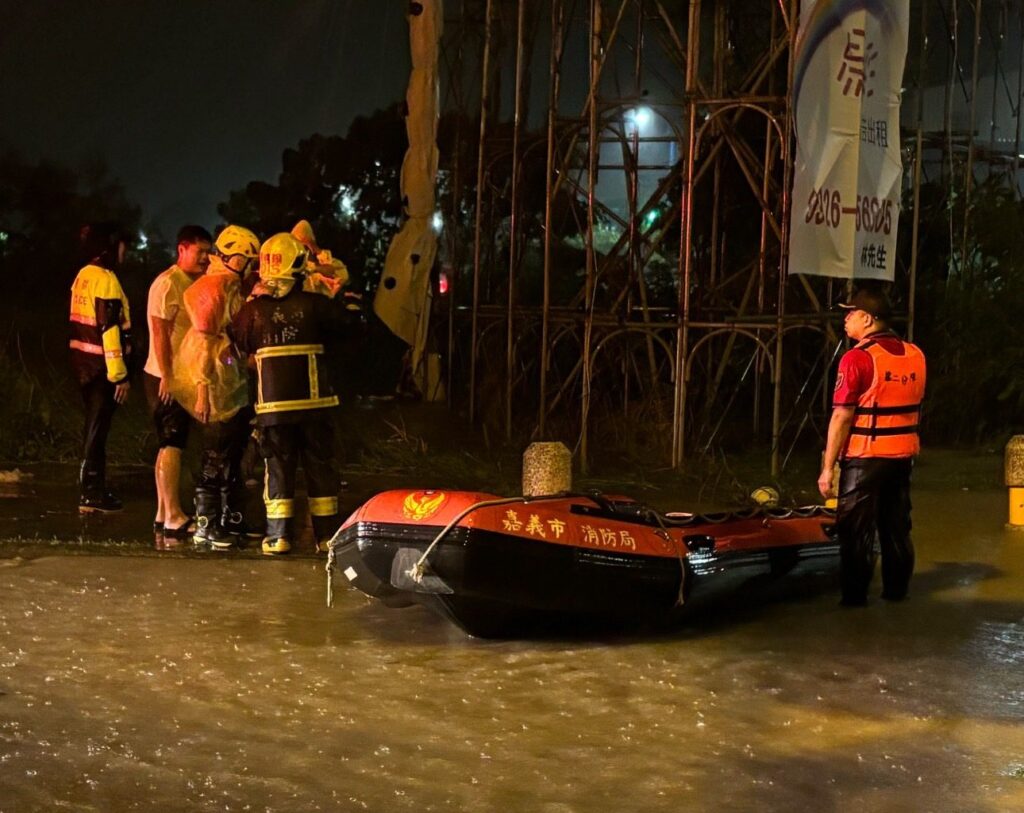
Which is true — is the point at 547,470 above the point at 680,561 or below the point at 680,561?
above

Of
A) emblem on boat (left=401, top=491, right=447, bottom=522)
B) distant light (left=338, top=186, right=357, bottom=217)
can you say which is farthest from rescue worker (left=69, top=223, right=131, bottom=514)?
distant light (left=338, top=186, right=357, bottom=217)

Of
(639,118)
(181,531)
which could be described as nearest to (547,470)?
(181,531)

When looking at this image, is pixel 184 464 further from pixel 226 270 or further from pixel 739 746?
pixel 739 746

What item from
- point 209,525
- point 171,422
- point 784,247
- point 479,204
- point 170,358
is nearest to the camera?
point 209,525

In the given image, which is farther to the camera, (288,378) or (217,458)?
(217,458)

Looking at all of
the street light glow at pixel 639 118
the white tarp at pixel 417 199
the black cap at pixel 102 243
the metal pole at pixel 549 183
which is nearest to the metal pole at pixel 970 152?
the street light glow at pixel 639 118

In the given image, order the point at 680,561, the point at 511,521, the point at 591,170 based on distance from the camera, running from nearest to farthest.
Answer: the point at 511,521 < the point at 680,561 < the point at 591,170

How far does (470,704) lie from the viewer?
5.29 metres

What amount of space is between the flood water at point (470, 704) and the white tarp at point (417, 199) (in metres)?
7.83

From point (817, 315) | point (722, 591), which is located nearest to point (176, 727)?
point (722, 591)

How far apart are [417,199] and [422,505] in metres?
9.48

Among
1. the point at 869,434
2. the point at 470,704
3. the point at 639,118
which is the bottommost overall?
the point at 470,704

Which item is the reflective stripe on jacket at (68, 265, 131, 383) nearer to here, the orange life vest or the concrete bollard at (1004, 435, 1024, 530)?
the orange life vest

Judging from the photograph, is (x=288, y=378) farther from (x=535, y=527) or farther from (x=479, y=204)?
(x=479, y=204)
